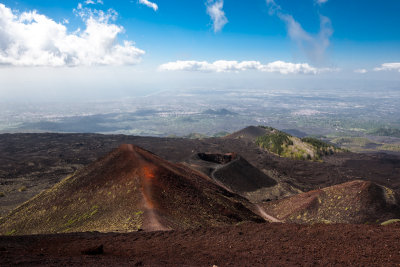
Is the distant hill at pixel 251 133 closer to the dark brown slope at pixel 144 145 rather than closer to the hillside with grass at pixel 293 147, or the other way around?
the dark brown slope at pixel 144 145

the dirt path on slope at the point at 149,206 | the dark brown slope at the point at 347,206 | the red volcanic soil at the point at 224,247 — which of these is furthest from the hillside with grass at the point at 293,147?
the red volcanic soil at the point at 224,247

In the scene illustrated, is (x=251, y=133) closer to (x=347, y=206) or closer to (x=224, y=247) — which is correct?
(x=347, y=206)

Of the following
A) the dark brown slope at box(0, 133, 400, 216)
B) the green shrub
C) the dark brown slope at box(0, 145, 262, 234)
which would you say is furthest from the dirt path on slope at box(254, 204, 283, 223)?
the green shrub

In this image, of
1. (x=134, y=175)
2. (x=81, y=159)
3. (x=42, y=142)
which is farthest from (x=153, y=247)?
(x=42, y=142)

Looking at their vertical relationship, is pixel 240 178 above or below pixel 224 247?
below

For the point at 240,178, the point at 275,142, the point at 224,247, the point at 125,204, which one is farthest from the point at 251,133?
the point at 224,247

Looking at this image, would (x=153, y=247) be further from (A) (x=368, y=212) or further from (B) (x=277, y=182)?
(B) (x=277, y=182)
